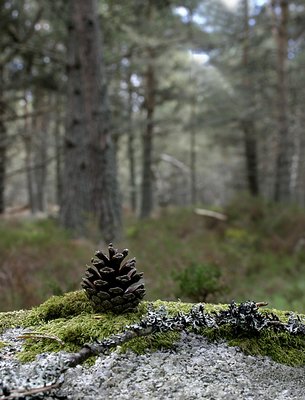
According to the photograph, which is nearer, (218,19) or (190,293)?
(190,293)

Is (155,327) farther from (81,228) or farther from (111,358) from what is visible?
(81,228)

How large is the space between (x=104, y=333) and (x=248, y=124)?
16.4 m

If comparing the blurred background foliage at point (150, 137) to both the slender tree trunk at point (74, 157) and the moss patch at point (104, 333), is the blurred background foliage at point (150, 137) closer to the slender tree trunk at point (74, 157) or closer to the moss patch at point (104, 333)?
the slender tree trunk at point (74, 157)

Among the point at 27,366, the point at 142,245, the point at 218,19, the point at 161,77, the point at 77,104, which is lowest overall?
the point at 142,245

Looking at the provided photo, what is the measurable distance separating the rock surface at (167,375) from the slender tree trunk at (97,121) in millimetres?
6194

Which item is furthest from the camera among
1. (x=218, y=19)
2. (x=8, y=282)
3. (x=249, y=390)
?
(x=218, y=19)

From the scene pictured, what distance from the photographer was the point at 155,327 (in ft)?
5.49

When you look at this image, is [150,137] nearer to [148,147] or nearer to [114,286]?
[148,147]

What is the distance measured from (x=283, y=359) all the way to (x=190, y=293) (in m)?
2.40

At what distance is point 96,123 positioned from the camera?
25.2 ft

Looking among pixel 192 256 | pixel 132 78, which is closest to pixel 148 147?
pixel 132 78

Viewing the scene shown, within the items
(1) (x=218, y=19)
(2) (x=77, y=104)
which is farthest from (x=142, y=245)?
(1) (x=218, y=19)

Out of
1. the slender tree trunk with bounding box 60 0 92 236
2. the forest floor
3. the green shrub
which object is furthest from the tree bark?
the green shrub

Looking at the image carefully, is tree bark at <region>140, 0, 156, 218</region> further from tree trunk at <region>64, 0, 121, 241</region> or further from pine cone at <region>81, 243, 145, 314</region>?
pine cone at <region>81, 243, 145, 314</region>
